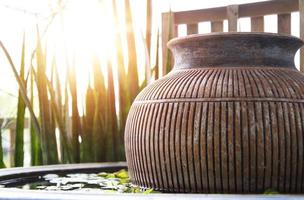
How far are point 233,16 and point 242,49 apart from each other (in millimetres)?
1816

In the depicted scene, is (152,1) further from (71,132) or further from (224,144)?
(224,144)

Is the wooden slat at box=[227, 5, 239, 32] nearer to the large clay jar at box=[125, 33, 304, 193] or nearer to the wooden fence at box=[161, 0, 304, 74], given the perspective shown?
the wooden fence at box=[161, 0, 304, 74]

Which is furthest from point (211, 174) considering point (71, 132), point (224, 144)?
point (71, 132)

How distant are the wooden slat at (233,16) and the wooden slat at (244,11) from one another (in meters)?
0.03

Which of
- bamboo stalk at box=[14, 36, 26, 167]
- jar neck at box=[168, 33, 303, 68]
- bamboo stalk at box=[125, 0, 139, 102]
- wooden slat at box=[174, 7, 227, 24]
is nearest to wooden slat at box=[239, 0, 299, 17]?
wooden slat at box=[174, 7, 227, 24]

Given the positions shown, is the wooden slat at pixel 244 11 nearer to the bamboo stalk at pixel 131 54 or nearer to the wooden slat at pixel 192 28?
the wooden slat at pixel 192 28

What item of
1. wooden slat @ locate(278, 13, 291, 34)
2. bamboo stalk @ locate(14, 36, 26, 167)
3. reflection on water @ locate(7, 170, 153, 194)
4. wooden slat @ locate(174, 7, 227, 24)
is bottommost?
reflection on water @ locate(7, 170, 153, 194)

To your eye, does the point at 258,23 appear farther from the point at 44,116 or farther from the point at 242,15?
the point at 44,116

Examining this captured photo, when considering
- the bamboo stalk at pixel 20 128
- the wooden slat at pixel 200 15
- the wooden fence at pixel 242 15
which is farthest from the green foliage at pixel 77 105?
the wooden slat at pixel 200 15

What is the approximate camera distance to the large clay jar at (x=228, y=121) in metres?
1.60

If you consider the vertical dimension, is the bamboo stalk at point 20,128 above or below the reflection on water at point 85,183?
above

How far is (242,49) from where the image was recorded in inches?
68.6

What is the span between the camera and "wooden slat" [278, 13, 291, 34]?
3.28 metres

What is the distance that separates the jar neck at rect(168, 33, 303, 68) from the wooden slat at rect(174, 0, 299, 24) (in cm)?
156
